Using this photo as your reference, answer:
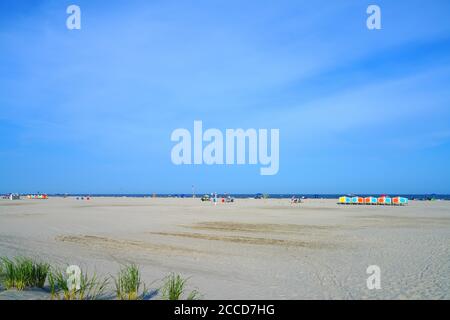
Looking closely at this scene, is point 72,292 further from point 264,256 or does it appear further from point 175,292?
point 264,256

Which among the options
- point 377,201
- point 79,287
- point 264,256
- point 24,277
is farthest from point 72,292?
point 377,201

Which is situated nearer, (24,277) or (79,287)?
(79,287)

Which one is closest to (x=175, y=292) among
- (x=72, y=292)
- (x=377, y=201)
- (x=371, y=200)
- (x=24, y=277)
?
(x=72, y=292)

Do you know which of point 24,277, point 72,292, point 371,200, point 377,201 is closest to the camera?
point 72,292

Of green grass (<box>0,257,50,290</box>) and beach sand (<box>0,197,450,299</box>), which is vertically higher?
green grass (<box>0,257,50,290</box>)

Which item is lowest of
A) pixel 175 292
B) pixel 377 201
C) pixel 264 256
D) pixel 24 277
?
pixel 377 201

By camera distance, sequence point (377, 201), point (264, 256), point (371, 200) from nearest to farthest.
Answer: point (264, 256) < point (377, 201) < point (371, 200)

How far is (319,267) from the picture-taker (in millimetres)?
9961

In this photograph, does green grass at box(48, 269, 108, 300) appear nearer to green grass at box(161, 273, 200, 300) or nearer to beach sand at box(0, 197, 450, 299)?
green grass at box(161, 273, 200, 300)

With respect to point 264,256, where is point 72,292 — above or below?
above

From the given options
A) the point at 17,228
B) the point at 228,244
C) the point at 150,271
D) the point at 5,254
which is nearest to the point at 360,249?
the point at 228,244

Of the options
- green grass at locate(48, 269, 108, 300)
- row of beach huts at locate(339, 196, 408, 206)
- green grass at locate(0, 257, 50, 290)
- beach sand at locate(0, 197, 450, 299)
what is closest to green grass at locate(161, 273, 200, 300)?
beach sand at locate(0, 197, 450, 299)

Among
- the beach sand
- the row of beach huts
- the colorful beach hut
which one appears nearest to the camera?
the beach sand
